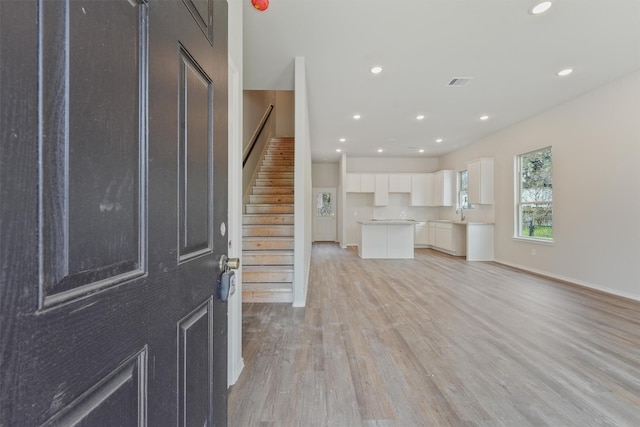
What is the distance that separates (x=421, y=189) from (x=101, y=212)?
841cm

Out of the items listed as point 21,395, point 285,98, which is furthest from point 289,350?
point 285,98

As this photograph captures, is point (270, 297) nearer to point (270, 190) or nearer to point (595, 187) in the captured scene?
point (270, 190)

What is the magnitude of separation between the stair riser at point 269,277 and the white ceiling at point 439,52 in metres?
2.59

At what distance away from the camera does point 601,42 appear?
2826 millimetres

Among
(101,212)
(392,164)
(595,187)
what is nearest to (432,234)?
(392,164)

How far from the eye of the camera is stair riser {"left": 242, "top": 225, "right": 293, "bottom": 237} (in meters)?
3.87

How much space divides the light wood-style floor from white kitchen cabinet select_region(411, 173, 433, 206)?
4.72 metres

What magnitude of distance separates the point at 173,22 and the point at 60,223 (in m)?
0.56

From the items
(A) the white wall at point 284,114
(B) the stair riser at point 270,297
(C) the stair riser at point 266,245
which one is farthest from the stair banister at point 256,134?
(B) the stair riser at point 270,297

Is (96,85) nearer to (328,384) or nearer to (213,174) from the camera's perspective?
(213,174)

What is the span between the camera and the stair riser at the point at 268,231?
387cm

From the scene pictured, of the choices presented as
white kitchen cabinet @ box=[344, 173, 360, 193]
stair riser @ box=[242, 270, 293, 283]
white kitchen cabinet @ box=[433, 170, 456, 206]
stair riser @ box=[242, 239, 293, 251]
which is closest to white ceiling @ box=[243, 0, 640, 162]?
stair riser @ box=[242, 239, 293, 251]

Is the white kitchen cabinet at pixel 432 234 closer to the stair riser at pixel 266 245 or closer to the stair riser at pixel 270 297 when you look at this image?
the stair riser at pixel 266 245

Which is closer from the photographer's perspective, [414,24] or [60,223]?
[60,223]
